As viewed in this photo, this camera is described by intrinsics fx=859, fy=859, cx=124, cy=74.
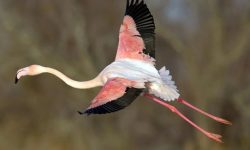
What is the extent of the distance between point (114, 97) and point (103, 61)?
35.1 ft

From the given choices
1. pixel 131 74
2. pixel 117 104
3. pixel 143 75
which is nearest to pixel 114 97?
pixel 117 104

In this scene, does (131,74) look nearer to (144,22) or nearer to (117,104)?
(117,104)

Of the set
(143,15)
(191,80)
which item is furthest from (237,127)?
(143,15)

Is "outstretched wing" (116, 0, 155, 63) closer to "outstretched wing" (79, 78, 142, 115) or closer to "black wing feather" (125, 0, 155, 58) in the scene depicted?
"black wing feather" (125, 0, 155, 58)

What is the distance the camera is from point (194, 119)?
18.4m

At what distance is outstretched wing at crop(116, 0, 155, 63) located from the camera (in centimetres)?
848

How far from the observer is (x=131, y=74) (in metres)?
7.79

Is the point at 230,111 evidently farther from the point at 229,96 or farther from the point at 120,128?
the point at 120,128

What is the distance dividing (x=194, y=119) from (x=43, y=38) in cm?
367

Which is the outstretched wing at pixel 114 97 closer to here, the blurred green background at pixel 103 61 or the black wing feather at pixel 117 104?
the black wing feather at pixel 117 104

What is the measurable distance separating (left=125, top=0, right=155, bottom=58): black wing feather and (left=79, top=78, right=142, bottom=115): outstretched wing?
1.03 m

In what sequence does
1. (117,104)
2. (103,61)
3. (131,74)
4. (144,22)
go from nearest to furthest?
(117,104)
(131,74)
(144,22)
(103,61)

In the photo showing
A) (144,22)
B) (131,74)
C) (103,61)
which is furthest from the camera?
(103,61)

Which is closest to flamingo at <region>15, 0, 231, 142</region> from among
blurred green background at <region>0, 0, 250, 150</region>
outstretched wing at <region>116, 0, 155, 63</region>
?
outstretched wing at <region>116, 0, 155, 63</region>
